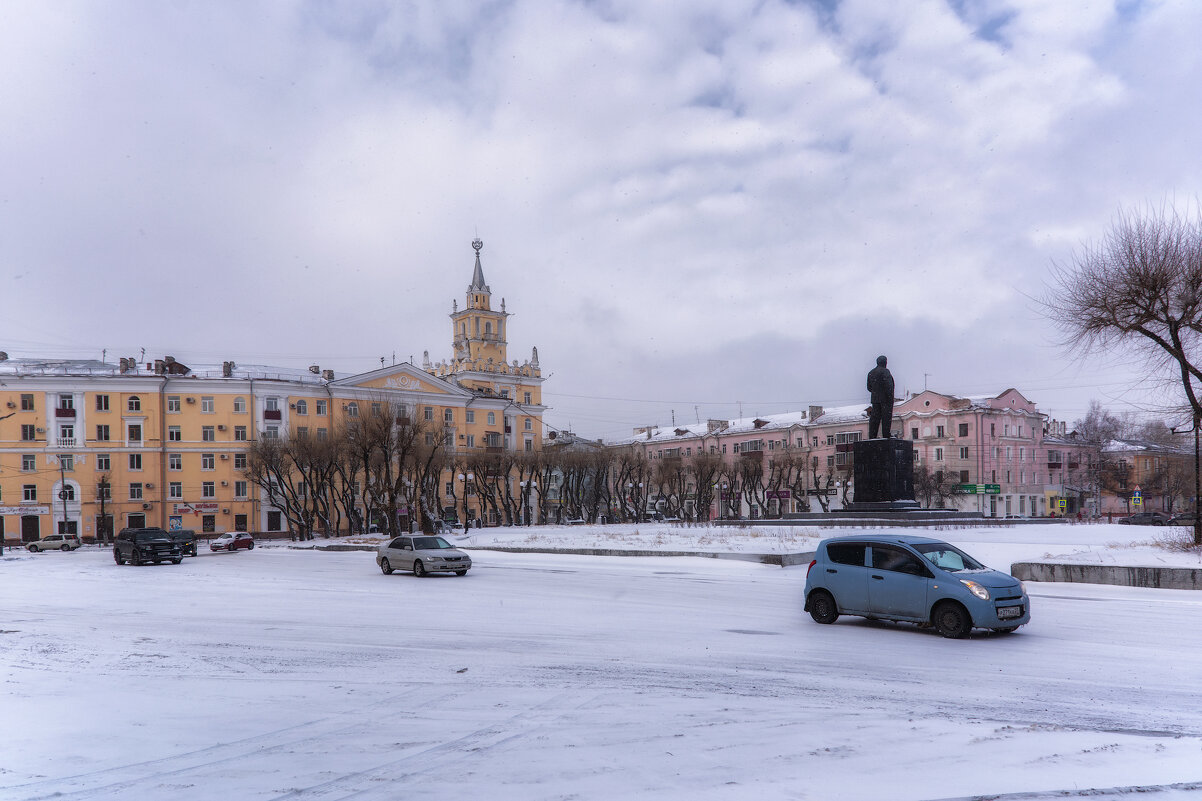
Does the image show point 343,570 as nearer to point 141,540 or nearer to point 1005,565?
point 141,540

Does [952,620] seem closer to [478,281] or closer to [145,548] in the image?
[145,548]

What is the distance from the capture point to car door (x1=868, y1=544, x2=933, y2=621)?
12422mm

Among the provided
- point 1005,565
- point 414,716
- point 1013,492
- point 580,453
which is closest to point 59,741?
point 414,716

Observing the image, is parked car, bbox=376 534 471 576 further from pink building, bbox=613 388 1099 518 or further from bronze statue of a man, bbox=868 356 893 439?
pink building, bbox=613 388 1099 518

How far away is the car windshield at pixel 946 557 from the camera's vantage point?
40.6 feet

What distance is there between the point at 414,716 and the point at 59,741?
3.01m

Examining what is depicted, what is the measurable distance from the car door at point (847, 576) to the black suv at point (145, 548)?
29.6 meters

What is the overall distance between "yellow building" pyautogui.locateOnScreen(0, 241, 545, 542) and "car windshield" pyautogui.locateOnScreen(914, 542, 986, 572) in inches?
1781

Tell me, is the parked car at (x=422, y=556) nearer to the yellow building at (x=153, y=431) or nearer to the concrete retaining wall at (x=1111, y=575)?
the concrete retaining wall at (x=1111, y=575)

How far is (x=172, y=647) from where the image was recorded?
12211mm

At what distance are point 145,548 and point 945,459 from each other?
65864mm

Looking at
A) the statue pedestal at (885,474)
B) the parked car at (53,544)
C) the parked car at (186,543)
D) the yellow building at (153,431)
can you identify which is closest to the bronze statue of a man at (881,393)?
the statue pedestal at (885,474)

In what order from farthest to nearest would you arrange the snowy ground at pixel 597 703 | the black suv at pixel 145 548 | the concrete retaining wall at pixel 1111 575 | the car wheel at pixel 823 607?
the black suv at pixel 145 548, the concrete retaining wall at pixel 1111 575, the car wheel at pixel 823 607, the snowy ground at pixel 597 703

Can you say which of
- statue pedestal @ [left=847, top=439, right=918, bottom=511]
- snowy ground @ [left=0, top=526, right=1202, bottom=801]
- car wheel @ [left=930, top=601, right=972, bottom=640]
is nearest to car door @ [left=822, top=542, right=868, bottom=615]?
snowy ground @ [left=0, top=526, right=1202, bottom=801]
